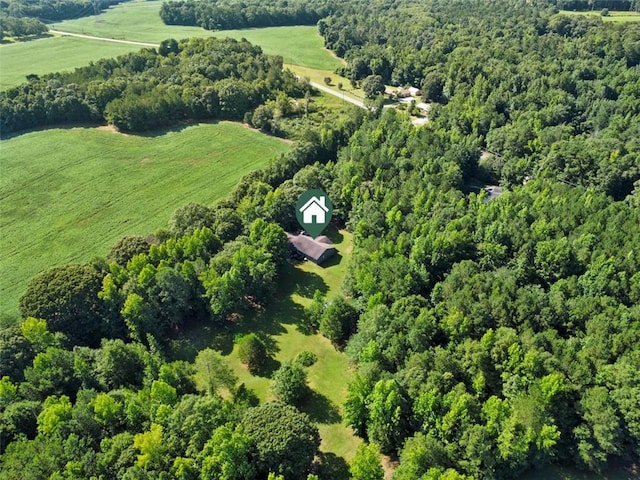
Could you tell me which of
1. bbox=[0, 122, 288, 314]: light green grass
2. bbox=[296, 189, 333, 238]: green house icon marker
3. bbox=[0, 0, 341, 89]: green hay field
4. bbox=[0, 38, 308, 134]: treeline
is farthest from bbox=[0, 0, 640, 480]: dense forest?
bbox=[0, 0, 341, 89]: green hay field

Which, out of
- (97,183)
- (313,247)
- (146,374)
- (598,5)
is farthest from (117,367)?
(598,5)

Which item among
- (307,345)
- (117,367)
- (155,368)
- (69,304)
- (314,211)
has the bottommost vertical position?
(307,345)

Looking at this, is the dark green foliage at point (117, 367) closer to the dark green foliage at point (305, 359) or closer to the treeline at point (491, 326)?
the dark green foliage at point (305, 359)

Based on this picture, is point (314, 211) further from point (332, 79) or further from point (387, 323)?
point (332, 79)

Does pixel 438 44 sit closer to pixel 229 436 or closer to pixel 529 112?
pixel 529 112

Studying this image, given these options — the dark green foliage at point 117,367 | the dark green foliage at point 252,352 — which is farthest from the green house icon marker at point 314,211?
the dark green foliage at point 117,367

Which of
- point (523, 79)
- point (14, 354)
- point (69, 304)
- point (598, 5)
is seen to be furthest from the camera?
point (598, 5)

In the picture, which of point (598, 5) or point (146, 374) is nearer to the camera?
point (146, 374)
